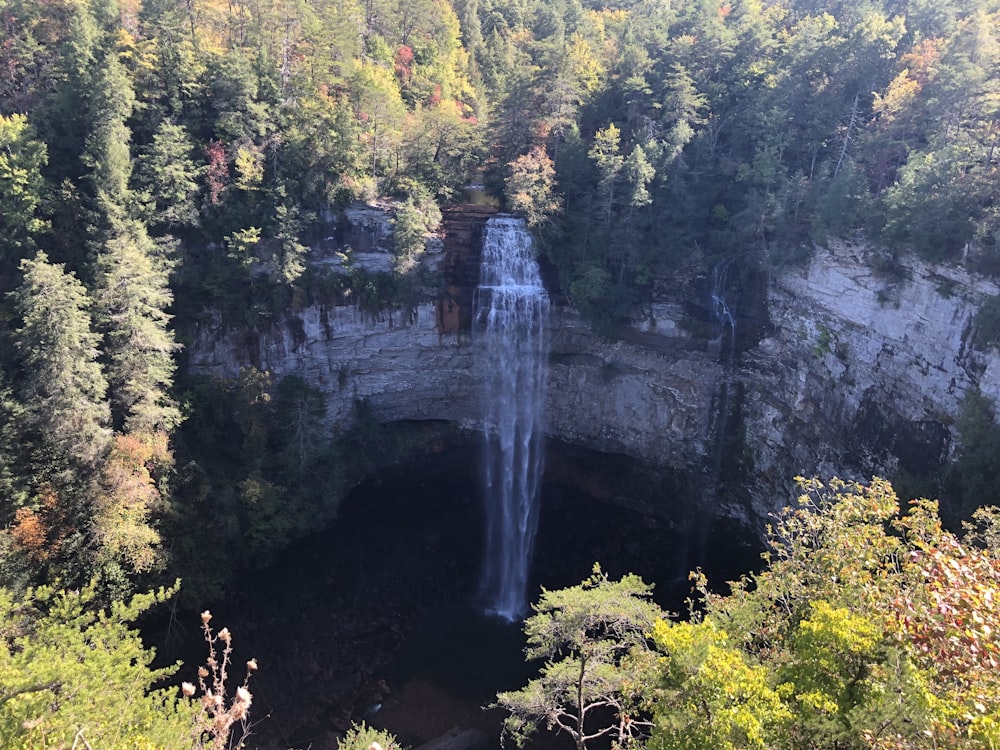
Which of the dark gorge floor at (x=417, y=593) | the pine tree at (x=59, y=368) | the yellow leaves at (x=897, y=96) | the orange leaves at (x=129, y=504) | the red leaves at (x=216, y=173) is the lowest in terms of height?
the dark gorge floor at (x=417, y=593)

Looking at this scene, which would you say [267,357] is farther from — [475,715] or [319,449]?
[475,715]

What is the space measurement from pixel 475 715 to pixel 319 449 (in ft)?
36.5

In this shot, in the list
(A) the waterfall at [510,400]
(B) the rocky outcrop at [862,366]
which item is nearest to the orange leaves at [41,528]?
(A) the waterfall at [510,400]

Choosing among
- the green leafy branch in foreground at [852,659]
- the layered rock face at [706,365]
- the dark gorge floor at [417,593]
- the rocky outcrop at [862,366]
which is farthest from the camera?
the dark gorge floor at [417,593]

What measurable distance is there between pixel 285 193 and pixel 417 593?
16070 millimetres

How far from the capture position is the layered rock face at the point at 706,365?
61.5ft

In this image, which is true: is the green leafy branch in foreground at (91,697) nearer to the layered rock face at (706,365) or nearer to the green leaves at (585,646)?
the green leaves at (585,646)

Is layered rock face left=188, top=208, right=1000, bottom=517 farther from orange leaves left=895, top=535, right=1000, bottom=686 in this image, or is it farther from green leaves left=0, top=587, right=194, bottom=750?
orange leaves left=895, top=535, right=1000, bottom=686

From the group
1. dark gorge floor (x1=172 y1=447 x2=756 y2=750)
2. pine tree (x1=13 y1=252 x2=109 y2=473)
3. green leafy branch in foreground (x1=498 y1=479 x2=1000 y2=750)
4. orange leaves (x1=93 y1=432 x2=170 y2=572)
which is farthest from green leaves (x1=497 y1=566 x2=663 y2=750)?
pine tree (x1=13 y1=252 x2=109 y2=473)

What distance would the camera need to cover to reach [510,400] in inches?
1046

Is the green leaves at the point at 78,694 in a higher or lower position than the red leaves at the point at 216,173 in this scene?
lower

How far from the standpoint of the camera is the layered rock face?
61.5 feet

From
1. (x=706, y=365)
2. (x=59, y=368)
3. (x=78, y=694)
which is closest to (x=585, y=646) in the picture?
(x=78, y=694)

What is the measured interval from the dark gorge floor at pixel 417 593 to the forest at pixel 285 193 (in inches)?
68.4
